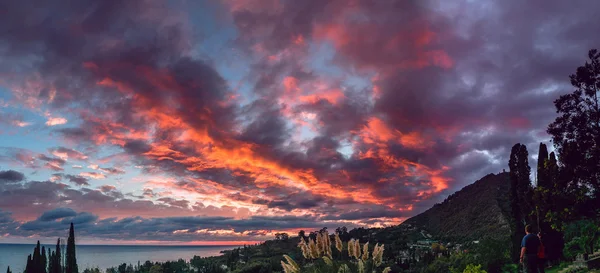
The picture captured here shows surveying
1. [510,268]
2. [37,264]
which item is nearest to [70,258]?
[37,264]

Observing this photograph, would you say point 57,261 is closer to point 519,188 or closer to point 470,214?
point 519,188

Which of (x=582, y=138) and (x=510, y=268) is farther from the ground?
(x=582, y=138)

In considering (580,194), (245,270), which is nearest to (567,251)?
(580,194)

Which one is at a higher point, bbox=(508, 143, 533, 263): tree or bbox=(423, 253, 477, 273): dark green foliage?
bbox=(508, 143, 533, 263): tree

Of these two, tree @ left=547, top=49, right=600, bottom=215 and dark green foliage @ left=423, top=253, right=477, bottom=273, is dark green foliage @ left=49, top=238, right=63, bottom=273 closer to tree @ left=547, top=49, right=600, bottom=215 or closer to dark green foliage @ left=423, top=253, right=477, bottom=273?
dark green foliage @ left=423, top=253, right=477, bottom=273

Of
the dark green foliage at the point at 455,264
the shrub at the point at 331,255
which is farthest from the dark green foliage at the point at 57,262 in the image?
the shrub at the point at 331,255

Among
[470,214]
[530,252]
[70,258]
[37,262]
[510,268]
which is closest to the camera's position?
[530,252]

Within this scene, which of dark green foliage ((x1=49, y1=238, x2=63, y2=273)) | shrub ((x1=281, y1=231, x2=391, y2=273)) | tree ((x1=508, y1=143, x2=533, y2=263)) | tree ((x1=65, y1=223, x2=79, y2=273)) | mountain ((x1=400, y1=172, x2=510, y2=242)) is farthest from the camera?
mountain ((x1=400, y1=172, x2=510, y2=242))

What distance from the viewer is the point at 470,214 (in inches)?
4038

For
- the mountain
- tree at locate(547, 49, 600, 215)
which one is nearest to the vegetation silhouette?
tree at locate(547, 49, 600, 215)

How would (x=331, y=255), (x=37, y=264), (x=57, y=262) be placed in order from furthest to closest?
(x=57, y=262) < (x=37, y=264) < (x=331, y=255)

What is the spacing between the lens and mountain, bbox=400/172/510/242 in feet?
293

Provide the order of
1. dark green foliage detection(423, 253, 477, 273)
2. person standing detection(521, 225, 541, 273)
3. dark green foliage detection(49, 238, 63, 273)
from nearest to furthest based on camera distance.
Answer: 1. person standing detection(521, 225, 541, 273)
2. dark green foliage detection(423, 253, 477, 273)
3. dark green foliage detection(49, 238, 63, 273)

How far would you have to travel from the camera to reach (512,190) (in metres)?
44.7
